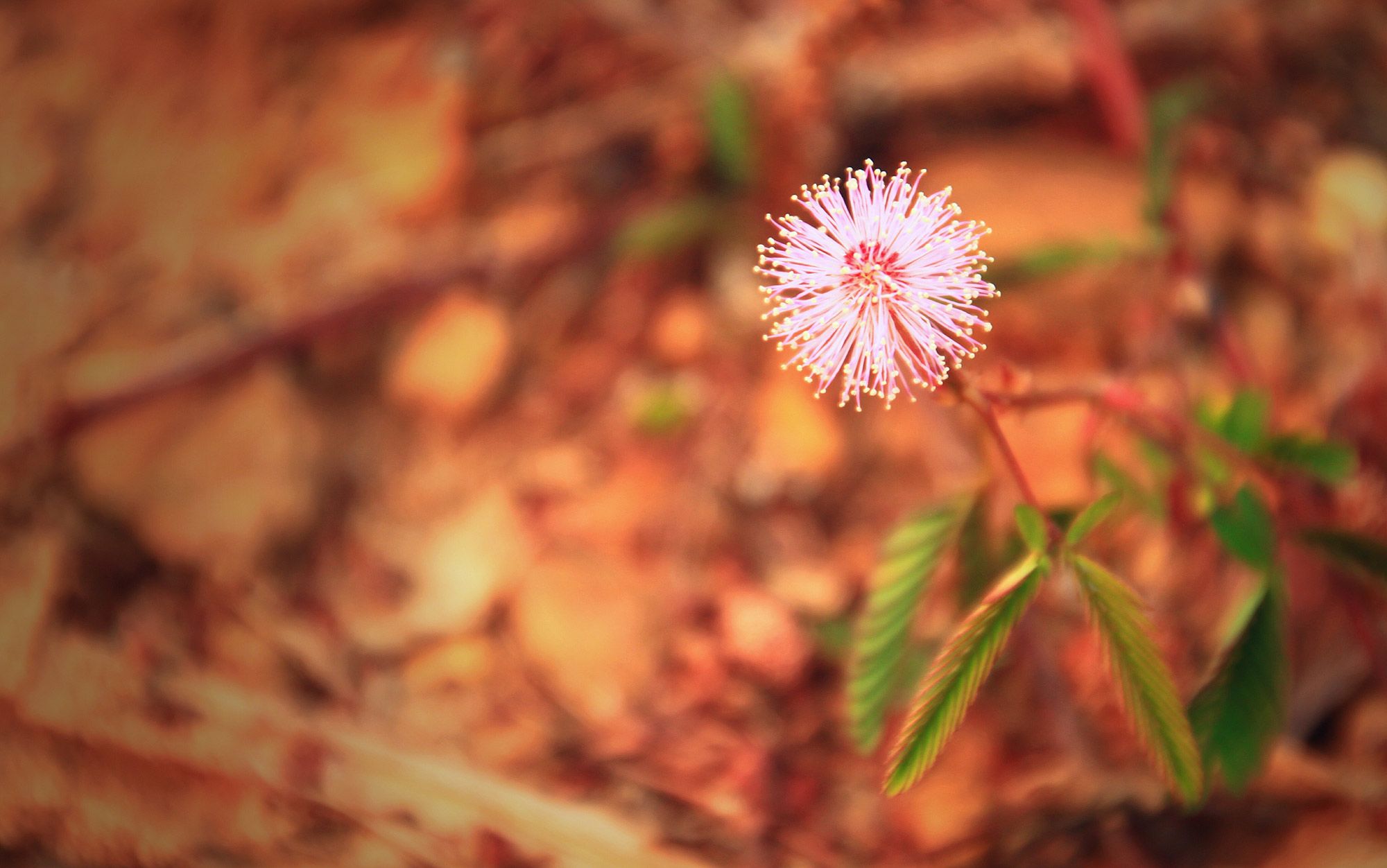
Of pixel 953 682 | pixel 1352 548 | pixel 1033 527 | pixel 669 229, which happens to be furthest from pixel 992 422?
pixel 669 229

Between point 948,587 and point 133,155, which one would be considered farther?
point 133,155

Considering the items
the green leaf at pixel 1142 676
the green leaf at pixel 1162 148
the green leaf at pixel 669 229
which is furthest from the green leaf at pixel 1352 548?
the green leaf at pixel 669 229

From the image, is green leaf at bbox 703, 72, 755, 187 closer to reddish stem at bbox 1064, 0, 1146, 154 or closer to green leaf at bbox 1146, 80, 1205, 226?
reddish stem at bbox 1064, 0, 1146, 154

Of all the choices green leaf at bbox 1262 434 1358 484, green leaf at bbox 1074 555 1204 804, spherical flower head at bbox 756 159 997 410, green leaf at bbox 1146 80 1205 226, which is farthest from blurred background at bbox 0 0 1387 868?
spherical flower head at bbox 756 159 997 410

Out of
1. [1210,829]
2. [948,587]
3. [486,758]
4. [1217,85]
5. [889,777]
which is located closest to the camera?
[889,777]

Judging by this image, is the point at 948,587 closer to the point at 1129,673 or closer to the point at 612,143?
the point at 1129,673

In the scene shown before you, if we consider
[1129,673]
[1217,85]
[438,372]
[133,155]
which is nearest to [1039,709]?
[1129,673]
